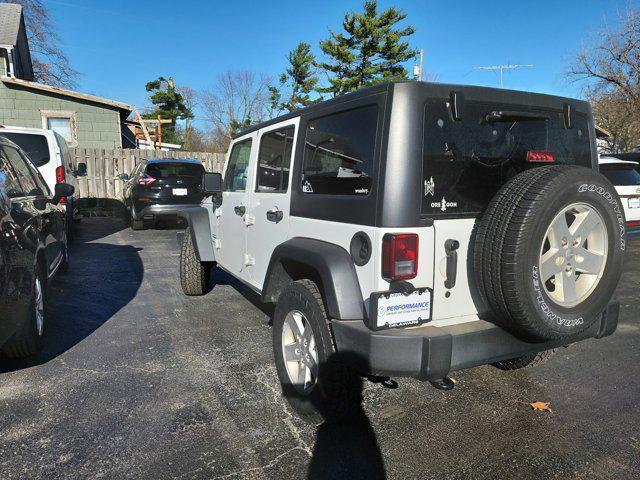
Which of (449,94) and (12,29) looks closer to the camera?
(449,94)

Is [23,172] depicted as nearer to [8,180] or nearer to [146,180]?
[8,180]

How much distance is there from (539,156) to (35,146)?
8132mm

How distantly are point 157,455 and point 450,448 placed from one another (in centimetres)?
158

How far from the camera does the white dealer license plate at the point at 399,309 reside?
7.55 ft

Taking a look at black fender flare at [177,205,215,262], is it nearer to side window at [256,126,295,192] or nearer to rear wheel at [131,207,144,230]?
side window at [256,126,295,192]

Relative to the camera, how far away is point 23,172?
4473 millimetres

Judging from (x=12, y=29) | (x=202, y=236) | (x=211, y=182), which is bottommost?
(x=202, y=236)

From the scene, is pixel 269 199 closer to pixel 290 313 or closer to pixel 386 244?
pixel 290 313

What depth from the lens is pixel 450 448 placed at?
2.55 meters

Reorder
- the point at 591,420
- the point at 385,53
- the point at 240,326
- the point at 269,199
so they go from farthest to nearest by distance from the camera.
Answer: the point at 385,53
the point at 240,326
the point at 269,199
the point at 591,420

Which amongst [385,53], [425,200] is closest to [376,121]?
[425,200]

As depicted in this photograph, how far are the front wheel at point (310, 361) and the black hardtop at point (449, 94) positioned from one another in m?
1.10

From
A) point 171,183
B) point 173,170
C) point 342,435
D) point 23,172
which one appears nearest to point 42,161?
point 171,183

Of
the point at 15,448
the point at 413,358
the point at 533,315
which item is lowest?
the point at 15,448
